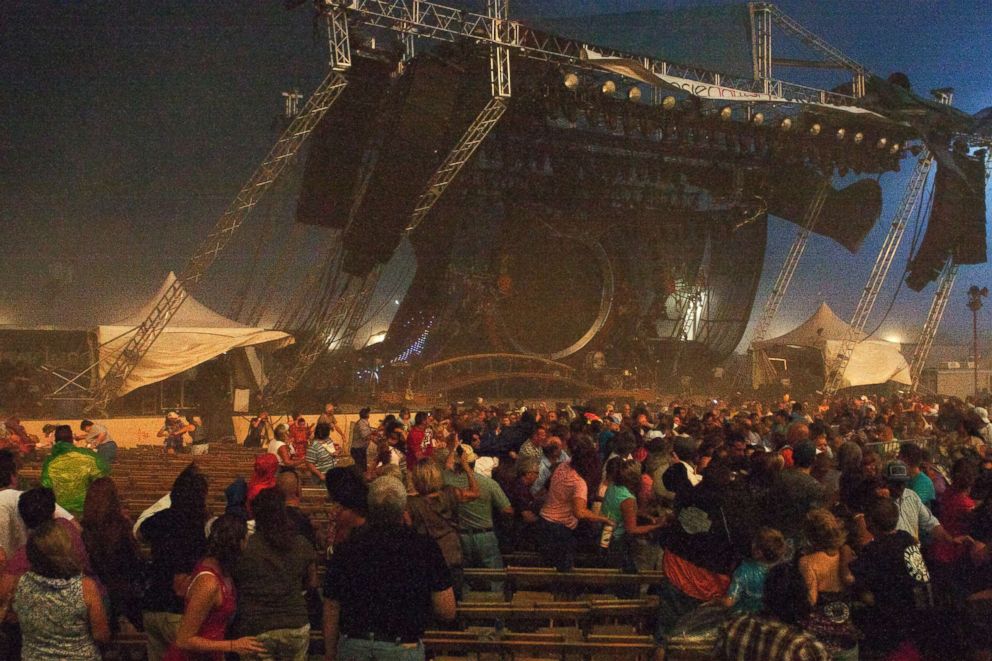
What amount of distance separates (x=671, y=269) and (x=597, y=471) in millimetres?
26302

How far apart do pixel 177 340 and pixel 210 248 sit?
2.09 metres

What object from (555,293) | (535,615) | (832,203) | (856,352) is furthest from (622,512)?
(832,203)

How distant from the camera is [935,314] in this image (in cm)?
3297

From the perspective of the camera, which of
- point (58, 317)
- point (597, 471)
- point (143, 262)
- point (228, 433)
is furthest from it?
point (143, 262)

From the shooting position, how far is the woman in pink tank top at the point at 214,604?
11.7ft

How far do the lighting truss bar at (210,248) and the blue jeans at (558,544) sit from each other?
1484 centimetres

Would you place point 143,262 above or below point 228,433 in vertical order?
above

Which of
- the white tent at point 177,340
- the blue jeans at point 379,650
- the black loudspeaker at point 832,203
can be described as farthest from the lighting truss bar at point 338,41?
the black loudspeaker at point 832,203

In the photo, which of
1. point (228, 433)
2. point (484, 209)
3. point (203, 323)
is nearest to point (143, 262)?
point (203, 323)

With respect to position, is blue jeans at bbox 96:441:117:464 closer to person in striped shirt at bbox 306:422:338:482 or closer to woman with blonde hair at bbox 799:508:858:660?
person in striped shirt at bbox 306:422:338:482

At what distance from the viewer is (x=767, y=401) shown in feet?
98.7

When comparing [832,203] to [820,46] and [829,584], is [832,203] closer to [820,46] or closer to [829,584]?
[820,46]

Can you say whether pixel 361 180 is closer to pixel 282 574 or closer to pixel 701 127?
pixel 701 127

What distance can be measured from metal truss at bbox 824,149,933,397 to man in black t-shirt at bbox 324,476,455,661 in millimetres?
29540
